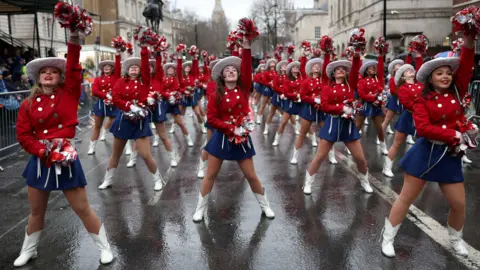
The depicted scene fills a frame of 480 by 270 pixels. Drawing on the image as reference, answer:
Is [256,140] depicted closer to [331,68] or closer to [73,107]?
[331,68]

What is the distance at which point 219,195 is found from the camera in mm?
6504

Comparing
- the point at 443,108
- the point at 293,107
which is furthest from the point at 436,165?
the point at 293,107

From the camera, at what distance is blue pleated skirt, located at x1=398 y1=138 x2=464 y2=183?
13.5 feet

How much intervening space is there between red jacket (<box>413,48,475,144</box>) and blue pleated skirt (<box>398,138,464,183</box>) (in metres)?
0.15

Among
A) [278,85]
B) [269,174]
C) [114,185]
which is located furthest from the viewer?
[278,85]

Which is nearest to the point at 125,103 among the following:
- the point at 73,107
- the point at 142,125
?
the point at 142,125

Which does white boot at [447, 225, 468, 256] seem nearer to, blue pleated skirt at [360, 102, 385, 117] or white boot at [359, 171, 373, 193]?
white boot at [359, 171, 373, 193]

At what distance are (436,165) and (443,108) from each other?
55 centimetres

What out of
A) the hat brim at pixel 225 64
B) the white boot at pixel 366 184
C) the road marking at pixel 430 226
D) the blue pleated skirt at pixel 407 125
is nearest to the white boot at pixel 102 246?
the hat brim at pixel 225 64

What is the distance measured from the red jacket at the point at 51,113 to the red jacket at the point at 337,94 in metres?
3.59

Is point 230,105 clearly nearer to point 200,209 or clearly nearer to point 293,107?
point 200,209

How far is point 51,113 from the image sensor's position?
3990mm

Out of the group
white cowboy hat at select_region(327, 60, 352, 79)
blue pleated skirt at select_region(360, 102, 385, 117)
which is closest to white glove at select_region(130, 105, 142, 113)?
white cowboy hat at select_region(327, 60, 352, 79)

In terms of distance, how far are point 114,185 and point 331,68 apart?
13.3ft
